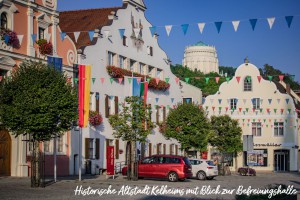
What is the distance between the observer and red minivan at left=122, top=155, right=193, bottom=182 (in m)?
36.1

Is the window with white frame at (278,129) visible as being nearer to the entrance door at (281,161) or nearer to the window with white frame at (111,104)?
the entrance door at (281,161)

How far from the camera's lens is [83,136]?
4294 cm

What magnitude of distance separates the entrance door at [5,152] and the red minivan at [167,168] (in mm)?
7876

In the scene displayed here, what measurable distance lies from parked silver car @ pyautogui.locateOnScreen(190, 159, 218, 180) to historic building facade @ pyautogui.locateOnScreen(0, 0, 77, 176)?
29.1ft

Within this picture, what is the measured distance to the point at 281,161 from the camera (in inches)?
2825

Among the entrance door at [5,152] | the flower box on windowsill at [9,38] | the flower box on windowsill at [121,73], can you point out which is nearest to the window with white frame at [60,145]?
the entrance door at [5,152]

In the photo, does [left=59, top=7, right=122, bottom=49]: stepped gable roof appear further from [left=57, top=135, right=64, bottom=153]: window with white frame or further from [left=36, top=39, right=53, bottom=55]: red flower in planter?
[left=57, top=135, right=64, bottom=153]: window with white frame

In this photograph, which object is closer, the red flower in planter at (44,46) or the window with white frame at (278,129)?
the red flower in planter at (44,46)

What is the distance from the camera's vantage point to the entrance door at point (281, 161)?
71.2m

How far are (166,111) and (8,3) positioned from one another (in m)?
27.0

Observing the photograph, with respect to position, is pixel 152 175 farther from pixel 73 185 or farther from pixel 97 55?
pixel 97 55

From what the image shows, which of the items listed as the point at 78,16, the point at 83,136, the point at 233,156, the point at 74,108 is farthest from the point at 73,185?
the point at 233,156

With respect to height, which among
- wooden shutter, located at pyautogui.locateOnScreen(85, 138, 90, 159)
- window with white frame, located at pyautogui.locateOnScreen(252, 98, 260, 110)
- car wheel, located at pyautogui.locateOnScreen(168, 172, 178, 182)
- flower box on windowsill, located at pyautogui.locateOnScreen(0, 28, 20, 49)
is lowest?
car wheel, located at pyautogui.locateOnScreen(168, 172, 178, 182)

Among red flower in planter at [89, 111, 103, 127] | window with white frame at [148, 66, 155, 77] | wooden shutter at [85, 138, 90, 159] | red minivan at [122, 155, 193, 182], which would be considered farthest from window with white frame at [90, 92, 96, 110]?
window with white frame at [148, 66, 155, 77]
